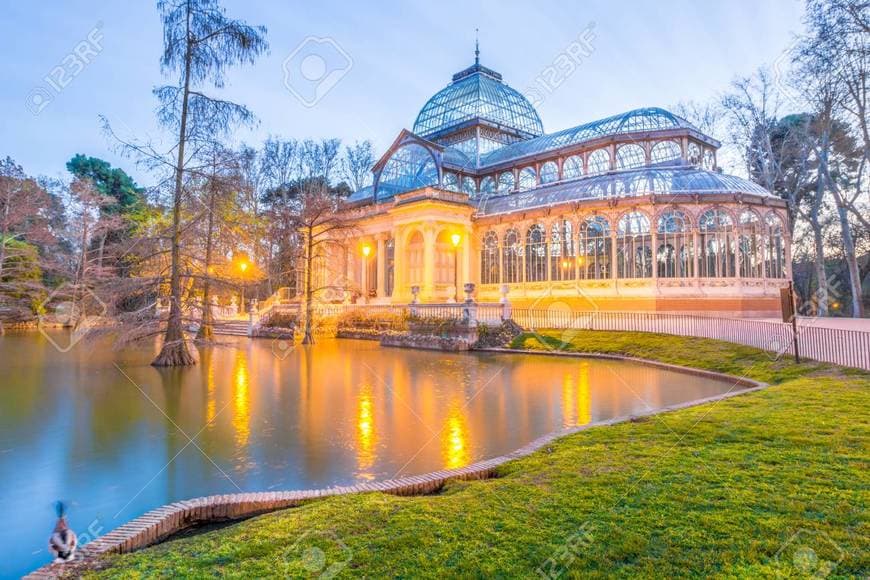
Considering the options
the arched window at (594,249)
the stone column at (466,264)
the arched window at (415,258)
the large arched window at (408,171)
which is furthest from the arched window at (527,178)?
the arched window at (415,258)

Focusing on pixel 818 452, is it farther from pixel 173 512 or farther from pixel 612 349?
pixel 612 349

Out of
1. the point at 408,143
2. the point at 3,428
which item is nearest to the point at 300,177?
the point at 408,143

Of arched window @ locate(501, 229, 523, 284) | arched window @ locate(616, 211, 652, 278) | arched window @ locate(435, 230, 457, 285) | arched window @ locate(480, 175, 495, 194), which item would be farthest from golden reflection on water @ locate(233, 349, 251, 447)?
arched window @ locate(480, 175, 495, 194)

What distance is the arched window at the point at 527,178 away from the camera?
33.2 meters

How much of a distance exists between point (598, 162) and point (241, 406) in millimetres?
26889

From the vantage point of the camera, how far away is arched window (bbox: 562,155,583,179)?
31.3 metres

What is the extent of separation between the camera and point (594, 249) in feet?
86.8

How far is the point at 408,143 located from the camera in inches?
1347

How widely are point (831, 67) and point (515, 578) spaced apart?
20.2m

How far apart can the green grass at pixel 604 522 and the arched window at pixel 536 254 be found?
22.5m

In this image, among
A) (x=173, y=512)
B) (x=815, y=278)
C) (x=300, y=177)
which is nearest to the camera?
(x=173, y=512)

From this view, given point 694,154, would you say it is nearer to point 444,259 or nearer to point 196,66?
point 444,259

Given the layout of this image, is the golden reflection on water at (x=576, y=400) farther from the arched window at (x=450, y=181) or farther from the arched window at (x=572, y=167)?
the arched window at (x=450, y=181)

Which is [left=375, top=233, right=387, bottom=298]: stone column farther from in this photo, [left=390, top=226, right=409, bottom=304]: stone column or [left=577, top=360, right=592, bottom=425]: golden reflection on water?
[left=577, top=360, right=592, bottom=425]: golden reflection on water
